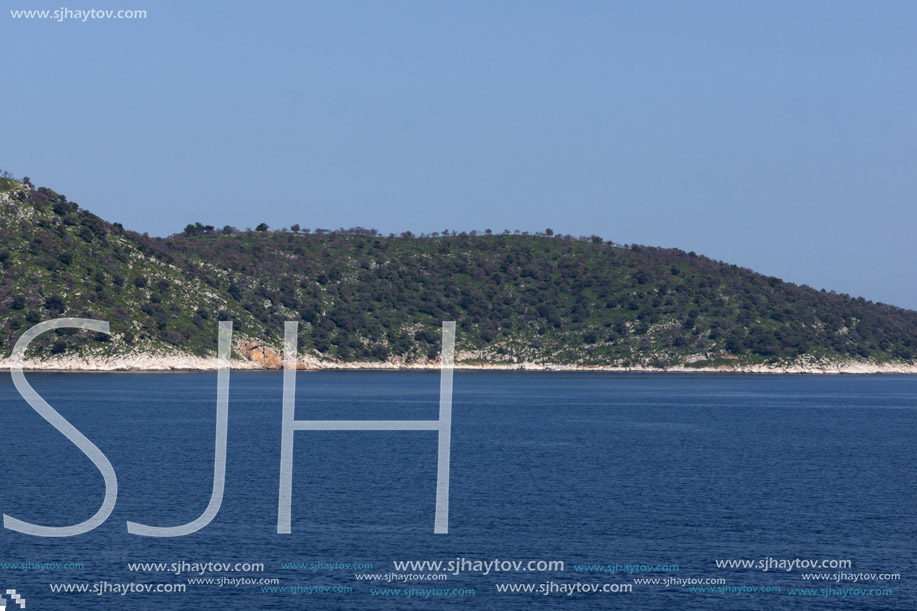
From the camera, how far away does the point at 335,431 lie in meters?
98.2

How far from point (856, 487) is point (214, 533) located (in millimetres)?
40659

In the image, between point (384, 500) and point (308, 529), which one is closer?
point (308, 529)

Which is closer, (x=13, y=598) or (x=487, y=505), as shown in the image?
(x=13, y=598)

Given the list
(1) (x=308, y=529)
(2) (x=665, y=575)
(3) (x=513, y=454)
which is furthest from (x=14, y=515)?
(3) (x=513, y=454)

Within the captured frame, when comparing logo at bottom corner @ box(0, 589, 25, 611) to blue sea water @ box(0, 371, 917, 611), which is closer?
logo at bottom corner @ box(0, 589, 25, 611)

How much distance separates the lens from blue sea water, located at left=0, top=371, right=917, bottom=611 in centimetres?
4116

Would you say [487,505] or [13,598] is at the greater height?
[487,505]

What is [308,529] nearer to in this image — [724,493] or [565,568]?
[565,568]

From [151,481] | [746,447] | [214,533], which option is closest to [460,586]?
[214,533]

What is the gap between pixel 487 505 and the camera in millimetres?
58000

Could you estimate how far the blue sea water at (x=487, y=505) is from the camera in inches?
1620

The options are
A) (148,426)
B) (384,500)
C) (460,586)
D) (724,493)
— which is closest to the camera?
(460,586)

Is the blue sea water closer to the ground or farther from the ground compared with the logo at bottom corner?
farther from the ground

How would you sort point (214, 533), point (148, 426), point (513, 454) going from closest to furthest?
point (214, 533), point (513, 454), point (148, 426)
